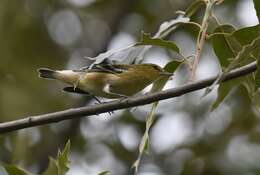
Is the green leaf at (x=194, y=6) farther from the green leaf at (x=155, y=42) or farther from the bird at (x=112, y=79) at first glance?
the bird at (x=112, y=79)

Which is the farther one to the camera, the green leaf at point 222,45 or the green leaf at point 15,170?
the green leaf at point 222,45

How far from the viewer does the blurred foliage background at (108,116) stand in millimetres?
5043

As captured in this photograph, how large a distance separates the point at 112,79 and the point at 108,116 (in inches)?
81.6

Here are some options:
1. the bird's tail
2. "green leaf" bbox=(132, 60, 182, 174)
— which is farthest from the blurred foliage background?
"green leaf" bbox=(132, 60, 182, 174)

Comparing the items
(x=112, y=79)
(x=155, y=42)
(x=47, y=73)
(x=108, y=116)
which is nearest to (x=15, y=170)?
(x=155, y=42)

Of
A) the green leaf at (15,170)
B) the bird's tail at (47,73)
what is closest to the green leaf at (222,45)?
the green leaf at (15,170)

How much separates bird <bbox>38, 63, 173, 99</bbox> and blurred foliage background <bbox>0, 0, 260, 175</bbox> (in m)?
1.13

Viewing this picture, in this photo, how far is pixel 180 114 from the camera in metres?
5.41

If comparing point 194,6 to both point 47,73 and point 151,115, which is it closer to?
point 151,115

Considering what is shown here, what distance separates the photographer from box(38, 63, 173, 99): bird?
130 inches

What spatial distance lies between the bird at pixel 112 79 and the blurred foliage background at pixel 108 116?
113 centimetres

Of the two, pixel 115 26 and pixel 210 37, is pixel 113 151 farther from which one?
pixel 210 37

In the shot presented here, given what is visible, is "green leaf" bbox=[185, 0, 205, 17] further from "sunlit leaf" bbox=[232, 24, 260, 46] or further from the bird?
the bird

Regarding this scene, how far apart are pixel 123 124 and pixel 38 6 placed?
1485 mm
